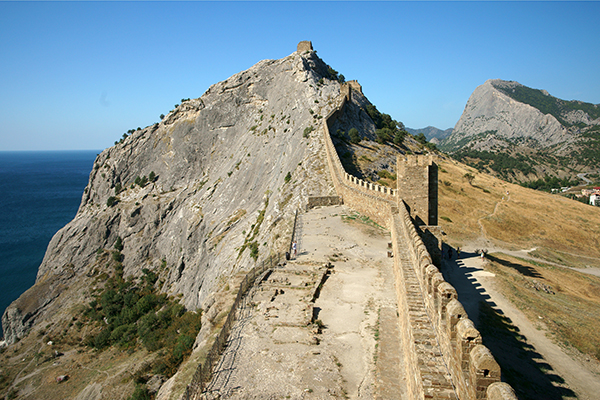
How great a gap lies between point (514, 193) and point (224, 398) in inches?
2468

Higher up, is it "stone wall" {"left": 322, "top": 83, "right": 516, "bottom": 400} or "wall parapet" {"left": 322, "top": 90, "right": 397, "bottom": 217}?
"wall parapet" {"left": 322, "top": 90, "right": 397, "bottom": 217}

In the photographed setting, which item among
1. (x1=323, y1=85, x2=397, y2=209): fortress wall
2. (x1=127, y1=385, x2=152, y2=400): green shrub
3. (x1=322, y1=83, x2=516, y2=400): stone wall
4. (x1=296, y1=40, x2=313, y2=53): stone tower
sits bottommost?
(x1=127, y1=385, x2=152, y2=400): green shrub

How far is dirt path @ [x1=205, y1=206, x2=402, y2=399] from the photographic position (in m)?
8.69

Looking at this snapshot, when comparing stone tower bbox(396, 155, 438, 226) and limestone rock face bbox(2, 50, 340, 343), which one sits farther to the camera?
limestone rock face bbox(2, 50, 340, 343)

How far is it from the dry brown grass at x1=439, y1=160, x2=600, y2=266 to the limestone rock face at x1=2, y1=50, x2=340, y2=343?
60.0 feet

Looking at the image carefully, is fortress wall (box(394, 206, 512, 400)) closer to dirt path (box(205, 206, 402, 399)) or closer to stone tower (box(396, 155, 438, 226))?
dirt path (box(205, 206, 402, 399))

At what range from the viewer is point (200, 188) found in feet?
192

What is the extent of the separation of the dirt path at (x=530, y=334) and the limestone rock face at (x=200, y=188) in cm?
1381

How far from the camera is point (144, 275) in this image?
5416cm

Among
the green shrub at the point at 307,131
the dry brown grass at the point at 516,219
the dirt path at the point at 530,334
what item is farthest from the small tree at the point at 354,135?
the dirt path at the point at 530,334

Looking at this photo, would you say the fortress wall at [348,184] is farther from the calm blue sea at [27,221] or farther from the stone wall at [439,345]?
the calm blue sea at [27,221]

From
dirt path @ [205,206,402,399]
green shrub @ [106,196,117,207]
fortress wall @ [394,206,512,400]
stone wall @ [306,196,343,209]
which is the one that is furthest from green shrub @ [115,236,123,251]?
fortress wall @ [394,206,512,400]

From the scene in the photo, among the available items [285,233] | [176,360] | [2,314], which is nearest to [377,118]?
[285,233]

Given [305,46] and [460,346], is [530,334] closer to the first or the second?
[460,346]
